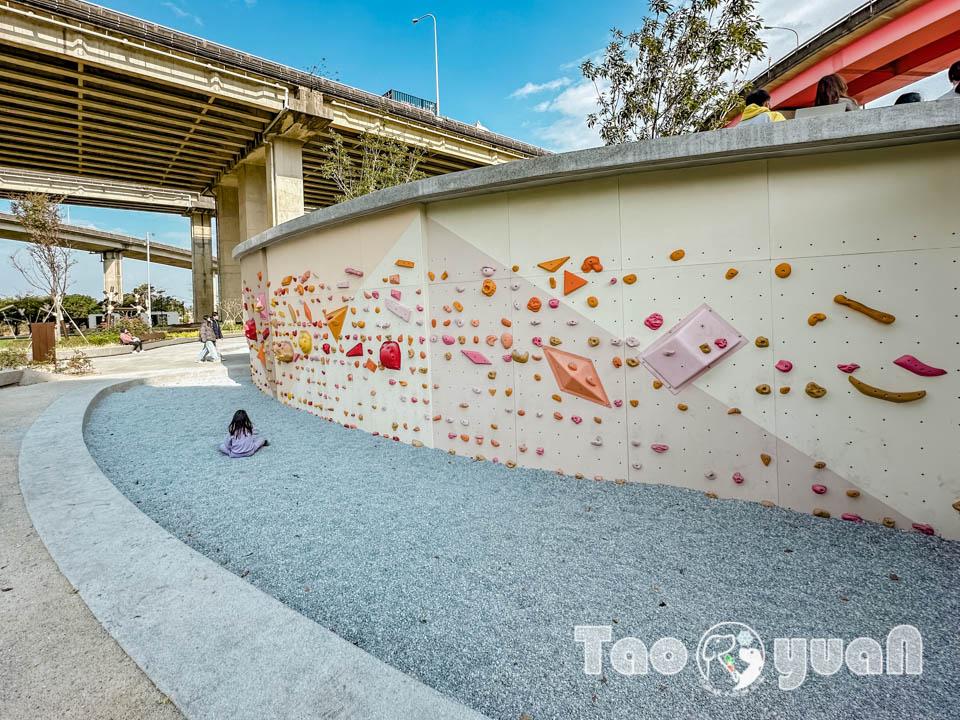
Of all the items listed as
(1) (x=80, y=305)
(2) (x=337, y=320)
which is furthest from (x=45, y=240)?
(1) (x=80, y=305)

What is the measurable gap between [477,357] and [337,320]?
8.79ft

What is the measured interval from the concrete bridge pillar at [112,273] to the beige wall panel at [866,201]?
177 feet

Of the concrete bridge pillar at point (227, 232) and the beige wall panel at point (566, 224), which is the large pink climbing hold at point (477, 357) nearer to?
the beige wall panel at point (566, 224)

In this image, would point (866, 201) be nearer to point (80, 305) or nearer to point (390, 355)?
point (390, 355)

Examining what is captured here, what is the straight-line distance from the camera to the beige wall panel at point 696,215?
3836mm

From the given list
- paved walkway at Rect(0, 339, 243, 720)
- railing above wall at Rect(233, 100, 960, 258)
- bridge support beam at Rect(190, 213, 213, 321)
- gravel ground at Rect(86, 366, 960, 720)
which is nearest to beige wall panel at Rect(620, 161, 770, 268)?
railing above wall at Rect(233, 100, 960, 258)

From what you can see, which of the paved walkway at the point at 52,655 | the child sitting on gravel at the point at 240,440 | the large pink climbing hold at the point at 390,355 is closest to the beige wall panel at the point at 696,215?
the large pink climbing hold at the point at 390,355

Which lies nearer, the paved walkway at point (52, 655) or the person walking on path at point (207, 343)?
the paved walkway at point (52, 655)

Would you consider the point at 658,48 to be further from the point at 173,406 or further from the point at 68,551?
the point at 173,406

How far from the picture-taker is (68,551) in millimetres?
2824

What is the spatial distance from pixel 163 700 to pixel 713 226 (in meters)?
4.50

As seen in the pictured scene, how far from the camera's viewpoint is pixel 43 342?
1335 cm

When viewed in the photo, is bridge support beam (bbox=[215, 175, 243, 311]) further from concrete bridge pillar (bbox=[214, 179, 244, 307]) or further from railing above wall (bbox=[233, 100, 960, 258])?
railing above wall (bbox=[233, 100, 960, 258])

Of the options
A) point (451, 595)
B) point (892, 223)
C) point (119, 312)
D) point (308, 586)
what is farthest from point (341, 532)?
point (119, 312)
